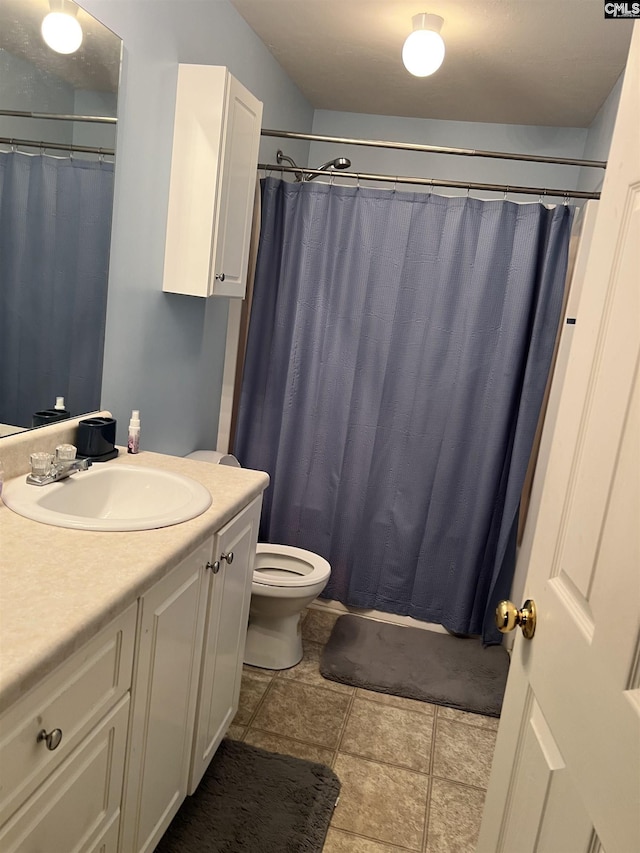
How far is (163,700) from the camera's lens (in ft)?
4.73

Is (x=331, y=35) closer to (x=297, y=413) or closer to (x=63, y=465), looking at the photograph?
(x=297, y=413)

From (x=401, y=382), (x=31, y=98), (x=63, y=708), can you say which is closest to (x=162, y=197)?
(x=31, y=98)

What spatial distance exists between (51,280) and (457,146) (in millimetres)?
2476

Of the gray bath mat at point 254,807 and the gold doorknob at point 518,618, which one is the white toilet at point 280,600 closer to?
the gray bath mat at point 254,807

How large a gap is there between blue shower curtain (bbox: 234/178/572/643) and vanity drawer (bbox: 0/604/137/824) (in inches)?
72.1

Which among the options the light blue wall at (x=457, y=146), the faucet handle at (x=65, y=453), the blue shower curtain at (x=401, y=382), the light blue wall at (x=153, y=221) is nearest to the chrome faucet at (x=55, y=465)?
the faucet handle at (x=65, y=453)

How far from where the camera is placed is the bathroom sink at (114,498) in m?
1.41

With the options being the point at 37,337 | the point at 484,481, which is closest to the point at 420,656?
the point at 484,481

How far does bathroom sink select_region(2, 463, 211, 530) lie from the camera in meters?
1.41

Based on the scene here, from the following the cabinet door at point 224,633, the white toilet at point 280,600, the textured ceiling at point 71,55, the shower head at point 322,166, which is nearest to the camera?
the textured ceiling at point 71,55

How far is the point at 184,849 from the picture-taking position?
171 centimetres

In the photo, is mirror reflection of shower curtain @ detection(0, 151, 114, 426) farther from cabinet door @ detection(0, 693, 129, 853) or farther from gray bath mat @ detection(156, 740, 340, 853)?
gray bath mat @ detection(156, 740, 340, 853)

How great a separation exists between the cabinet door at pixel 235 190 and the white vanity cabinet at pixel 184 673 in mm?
826

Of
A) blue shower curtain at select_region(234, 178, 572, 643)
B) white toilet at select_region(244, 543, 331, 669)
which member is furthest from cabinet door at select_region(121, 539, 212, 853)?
blue shower curtain at select_region(234, 178, 572, 643)
